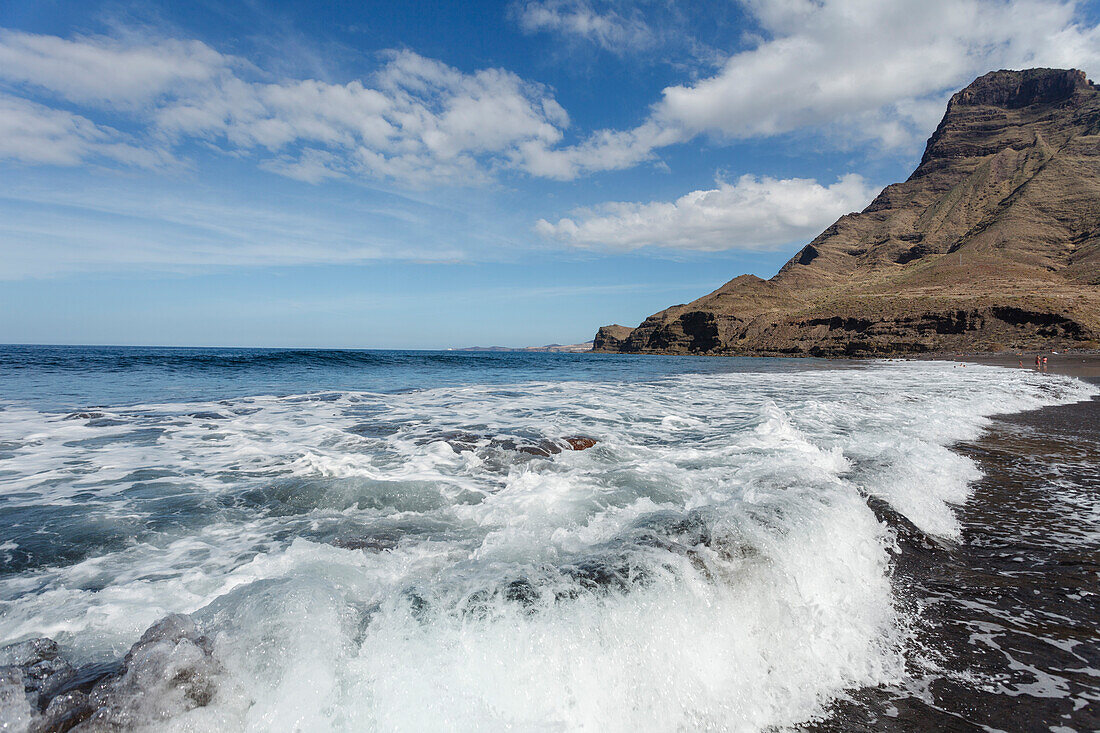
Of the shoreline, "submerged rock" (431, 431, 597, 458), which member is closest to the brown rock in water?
"submerged rock" (431, 431, 597, 458)

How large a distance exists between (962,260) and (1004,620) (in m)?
111

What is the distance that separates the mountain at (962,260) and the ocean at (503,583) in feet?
217

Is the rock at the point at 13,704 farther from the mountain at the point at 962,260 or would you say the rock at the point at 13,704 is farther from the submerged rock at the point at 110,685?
the mountain at the point at 962,260

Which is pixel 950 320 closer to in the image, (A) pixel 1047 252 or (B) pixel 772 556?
(A) pixel 1047 252

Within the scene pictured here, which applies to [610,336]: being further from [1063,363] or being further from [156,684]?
[156,684]

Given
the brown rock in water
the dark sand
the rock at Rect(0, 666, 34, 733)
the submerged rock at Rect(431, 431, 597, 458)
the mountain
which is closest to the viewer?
the rock at Rect(0, 666, 34, 733)

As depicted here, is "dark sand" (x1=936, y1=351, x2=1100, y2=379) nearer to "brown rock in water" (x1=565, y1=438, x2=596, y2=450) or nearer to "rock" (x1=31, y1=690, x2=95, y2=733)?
"brown rock in water" (x1=565, y1=438, x2=596, y2=450)

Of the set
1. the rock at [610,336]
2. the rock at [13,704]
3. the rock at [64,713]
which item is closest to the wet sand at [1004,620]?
the rock at [64,713]

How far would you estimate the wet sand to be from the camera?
230 centimetres

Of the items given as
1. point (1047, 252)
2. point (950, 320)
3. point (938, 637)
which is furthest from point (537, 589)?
point (1047, 252)

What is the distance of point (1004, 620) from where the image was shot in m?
2.96

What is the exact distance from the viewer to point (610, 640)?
8.38 feet

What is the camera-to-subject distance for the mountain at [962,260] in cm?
5828

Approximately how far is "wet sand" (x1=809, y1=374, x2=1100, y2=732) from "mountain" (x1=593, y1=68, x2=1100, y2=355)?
64.6 meters
